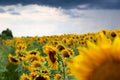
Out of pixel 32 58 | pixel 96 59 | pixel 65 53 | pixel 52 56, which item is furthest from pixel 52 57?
pixel 96 59

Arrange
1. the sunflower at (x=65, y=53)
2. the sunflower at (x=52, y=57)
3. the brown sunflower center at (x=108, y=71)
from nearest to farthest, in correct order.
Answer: the brown sunflower center at (x=108, y=71) → the sunflower at (x=52, y=57) → the sunflower at (x=65, y=53)

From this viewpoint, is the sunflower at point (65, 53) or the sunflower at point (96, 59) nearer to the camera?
the sunflower at point (96, 59)

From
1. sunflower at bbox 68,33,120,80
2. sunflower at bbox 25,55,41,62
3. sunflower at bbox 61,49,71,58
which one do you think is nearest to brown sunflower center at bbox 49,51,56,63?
sunflower at bbox 61,49,71,58

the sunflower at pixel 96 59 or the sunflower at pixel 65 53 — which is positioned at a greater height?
the sunflower at pixel 65 53

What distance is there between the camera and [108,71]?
4.87 feet

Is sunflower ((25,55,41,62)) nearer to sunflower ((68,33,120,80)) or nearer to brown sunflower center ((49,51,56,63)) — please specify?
brown sunflower center ((49,51,56,63))

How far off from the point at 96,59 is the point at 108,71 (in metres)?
0.08

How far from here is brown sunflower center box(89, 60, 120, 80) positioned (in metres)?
1.47

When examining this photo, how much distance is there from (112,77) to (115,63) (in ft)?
0.24

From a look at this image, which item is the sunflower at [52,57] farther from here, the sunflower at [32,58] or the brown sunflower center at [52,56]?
the sunflower at [32,58]

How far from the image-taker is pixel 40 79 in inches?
161

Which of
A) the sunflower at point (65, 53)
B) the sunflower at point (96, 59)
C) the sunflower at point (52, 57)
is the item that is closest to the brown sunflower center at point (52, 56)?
the sunflower at point (52, 57)

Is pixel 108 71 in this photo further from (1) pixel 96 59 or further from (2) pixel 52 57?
(2) pixel 52 57

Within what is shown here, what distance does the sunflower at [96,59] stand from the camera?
1523 millimetres
